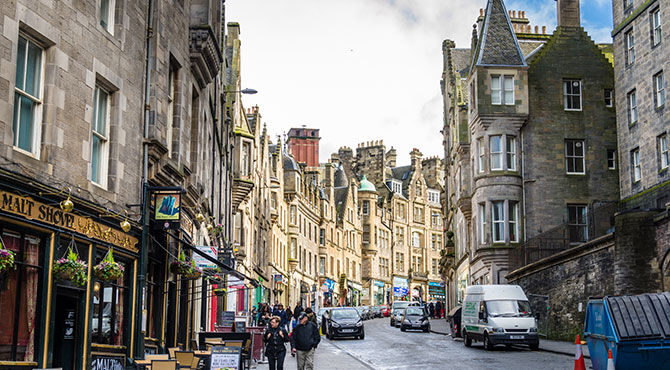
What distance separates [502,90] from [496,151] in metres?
3.23

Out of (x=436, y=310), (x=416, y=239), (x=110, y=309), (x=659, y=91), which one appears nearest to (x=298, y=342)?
(x=110, y=309)

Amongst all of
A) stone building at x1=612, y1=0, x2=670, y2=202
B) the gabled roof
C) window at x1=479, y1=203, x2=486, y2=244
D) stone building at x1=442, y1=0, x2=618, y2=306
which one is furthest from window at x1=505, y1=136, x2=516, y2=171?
stone building at x1=612, y1=0, x2=670, y2=202

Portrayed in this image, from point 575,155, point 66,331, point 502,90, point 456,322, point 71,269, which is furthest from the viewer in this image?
point 575,155

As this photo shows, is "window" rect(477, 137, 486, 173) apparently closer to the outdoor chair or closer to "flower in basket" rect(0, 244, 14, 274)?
the outdoor chair

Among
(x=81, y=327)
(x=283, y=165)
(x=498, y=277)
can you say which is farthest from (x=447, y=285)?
(x=81, y=327)

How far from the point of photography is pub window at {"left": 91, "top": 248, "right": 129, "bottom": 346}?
49.8ft

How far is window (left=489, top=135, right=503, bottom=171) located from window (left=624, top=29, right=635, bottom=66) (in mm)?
7619

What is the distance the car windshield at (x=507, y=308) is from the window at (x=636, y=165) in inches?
470

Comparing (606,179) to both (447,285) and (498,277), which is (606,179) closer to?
(498,277)

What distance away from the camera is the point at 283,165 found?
68500 mm

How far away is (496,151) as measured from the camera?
4225 centimetres

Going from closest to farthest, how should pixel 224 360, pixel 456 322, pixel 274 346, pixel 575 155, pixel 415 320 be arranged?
1. pixel 224 360
2. pixel 274 346
3. pixel 456 322
4. pixel 575 155
5. pixel 415 320

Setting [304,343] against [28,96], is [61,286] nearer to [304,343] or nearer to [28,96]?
[28,96]

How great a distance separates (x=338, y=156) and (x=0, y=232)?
320 ft
